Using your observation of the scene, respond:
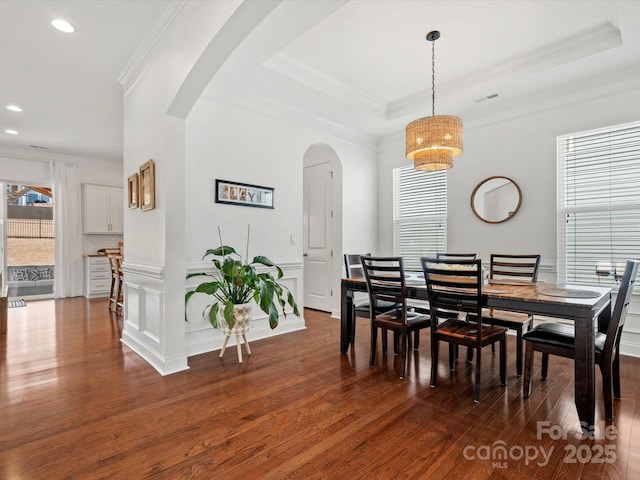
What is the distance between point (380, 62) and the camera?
11.3ft

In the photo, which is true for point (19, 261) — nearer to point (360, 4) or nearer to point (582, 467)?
point (360, 4)

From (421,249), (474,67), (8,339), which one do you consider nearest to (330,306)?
(421,249)

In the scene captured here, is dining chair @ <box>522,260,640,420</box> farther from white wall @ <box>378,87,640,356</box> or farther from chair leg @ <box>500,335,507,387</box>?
white wall @ <box>378,87,640,356</box>

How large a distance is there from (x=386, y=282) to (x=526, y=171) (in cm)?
246

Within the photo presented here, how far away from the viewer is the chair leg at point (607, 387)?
2.02m

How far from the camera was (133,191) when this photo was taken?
3.48 metres

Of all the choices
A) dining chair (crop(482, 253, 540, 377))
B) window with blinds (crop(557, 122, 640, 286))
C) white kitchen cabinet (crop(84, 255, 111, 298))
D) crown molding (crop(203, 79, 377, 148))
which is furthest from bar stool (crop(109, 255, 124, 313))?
window with blinds (crop(557, 122, 640, 286))

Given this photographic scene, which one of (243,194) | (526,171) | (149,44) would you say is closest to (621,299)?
(526,171)

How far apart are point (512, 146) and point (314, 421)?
3855 millimetres

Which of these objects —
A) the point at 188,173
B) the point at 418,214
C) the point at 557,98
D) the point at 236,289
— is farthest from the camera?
the point at 418,214

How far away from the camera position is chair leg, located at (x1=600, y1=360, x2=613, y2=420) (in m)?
2.02

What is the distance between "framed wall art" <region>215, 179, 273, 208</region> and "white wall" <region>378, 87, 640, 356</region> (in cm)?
254

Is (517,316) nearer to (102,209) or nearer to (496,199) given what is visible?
(496,199)

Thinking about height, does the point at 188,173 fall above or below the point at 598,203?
above
